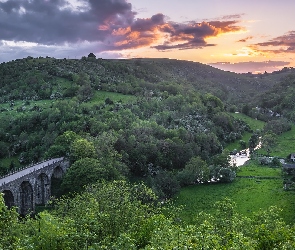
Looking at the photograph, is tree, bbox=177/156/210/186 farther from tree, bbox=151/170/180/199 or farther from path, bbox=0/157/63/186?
path, bbox=0/157/63/186

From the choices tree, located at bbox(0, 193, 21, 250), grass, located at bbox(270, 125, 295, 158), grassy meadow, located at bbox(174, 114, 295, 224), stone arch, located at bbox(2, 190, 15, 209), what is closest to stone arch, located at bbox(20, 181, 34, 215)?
stone arch, located at bbox(2, 190, 15, 209)

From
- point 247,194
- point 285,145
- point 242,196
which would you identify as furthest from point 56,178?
point 285,145

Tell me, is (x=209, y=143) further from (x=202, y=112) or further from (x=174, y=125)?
(x=202, y=112)

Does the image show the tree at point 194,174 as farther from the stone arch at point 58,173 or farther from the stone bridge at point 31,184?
the stone bridge at point 31,184

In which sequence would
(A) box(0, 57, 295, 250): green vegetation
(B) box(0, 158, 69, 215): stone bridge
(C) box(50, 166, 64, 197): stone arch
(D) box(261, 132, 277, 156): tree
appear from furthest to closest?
(D) box(261, 132, 277, 156): tree → (C) box(50, 166, 64, 197): stone arch → (B) box(0, 158, 69, 215): stone bridge → (A) box(0, 57, 295, 250): green vegetation

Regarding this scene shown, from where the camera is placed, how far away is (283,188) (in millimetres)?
81500

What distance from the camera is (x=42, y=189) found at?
7819 centimetres

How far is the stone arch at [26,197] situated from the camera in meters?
70.2

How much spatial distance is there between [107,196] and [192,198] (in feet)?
132

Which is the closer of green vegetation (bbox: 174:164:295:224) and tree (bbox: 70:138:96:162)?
green vegetation (bbox: 174:164:295:224)

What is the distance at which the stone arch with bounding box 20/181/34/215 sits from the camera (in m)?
70.2

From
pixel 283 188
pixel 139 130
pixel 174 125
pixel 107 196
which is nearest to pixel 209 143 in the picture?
pixel 174 125

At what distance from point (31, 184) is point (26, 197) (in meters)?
2.72

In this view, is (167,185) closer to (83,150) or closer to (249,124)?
(83,150)
